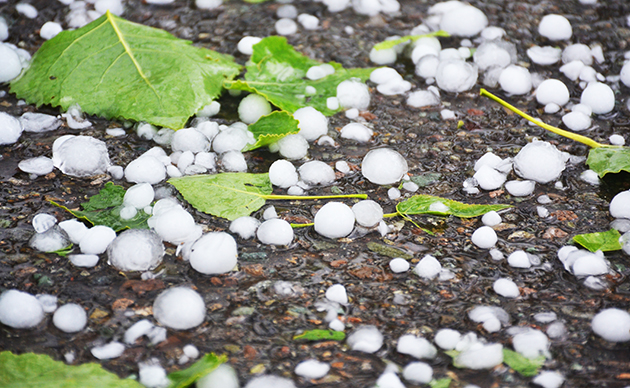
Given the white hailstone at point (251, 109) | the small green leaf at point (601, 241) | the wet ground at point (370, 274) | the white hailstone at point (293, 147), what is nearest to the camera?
the wet ground at point (370, 274)

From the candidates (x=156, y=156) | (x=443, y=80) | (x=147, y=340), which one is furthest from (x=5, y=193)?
(x=443, y=80)

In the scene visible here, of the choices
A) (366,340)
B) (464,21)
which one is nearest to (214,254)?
(366,340)

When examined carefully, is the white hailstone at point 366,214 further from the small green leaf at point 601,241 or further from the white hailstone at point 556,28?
the white hailstone at point 556,28

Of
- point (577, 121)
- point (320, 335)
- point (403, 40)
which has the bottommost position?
point (320, 335)

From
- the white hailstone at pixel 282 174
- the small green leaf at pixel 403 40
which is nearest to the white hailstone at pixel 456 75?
the small green leaf at pixel 403 40

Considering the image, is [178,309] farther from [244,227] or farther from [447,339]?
[447,339]

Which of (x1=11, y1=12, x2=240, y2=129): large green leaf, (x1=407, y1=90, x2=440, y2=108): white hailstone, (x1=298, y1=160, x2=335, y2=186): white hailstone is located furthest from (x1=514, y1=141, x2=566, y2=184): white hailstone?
(x1=11, y1=12, x2=240, y2=129): large green leaf

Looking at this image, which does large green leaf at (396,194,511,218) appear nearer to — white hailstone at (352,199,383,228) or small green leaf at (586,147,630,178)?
white hailstone at (352,199,383,228)
